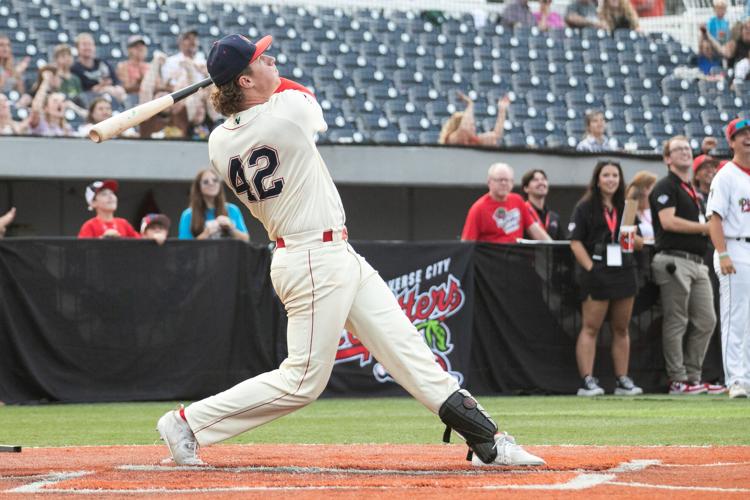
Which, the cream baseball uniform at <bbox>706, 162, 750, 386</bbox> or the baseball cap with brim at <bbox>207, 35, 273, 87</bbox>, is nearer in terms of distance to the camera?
the baseball cap with brim at <bbox>207, 35, 273, 87</bbox>

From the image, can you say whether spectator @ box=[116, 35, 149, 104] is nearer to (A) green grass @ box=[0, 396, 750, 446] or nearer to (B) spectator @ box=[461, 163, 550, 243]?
(B) spectator @ box=[461, 163, 550, 243]

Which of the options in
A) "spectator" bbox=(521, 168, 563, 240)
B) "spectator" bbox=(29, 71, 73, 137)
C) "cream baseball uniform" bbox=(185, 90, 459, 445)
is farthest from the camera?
"spectator" bbox=(29, 71, 73, 137)

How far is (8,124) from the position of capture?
1354 centimetres

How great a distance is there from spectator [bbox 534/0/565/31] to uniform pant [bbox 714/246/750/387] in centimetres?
1187

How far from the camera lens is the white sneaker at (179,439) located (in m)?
5.48

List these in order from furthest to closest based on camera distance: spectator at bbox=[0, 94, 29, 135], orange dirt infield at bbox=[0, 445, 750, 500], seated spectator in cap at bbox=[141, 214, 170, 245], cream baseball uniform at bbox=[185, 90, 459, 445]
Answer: spectator at bbox=[0, 94, 29, 135] < seated spectator in cap at bbox=[141, 214, 170, 245] < cream baseball uniform at bbox=[185, 90, 459, 445] < orange dirt infield at bbox=[0, 445, 750, 500]

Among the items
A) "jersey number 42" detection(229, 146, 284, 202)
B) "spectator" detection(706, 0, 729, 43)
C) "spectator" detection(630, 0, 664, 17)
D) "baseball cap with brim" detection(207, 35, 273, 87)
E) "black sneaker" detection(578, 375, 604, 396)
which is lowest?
"black sneaker" detection(578, 375, 604, 396)

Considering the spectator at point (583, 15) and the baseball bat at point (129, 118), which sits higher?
the spectator at point (583, 15)

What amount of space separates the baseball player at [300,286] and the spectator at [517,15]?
16.5m

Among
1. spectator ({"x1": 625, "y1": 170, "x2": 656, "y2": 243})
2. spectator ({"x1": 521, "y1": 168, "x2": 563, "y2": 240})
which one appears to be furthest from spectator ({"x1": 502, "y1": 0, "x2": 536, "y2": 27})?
spectator ({"x1": 625, "y1": 170, "x2": 656, "y2": 243})

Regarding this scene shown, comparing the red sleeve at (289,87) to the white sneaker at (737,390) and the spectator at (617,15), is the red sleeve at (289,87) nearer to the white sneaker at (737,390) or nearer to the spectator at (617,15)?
the white sneaker at (737,390)

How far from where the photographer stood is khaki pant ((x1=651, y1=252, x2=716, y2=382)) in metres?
11.4

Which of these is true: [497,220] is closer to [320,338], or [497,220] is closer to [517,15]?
[320,338]

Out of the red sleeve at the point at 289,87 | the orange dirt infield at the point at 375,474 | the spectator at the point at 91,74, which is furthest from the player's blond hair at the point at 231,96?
the spectator at the point at 91,74
